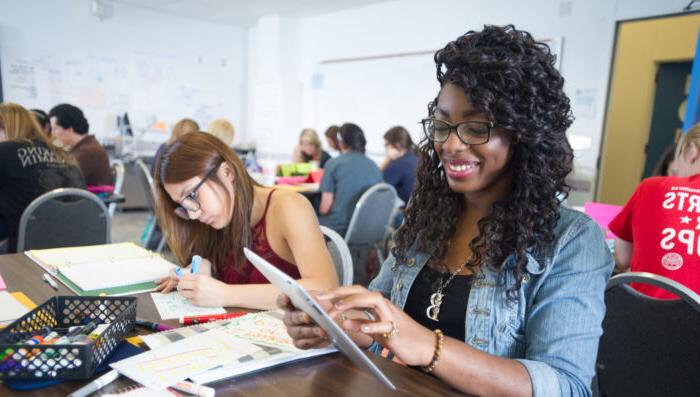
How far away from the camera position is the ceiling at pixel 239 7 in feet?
19.7

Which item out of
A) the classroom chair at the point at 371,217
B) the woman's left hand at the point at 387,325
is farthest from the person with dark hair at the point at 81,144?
the woman's left hand at the point at 387,325

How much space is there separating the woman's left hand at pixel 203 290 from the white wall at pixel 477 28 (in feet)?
11.9

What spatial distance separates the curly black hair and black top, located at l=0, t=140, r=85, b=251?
2316 mm

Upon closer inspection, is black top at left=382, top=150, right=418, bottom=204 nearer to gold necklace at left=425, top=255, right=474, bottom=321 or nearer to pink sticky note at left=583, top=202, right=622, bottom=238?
pink sticky note at left=583, top=202, right=622, bottom=238

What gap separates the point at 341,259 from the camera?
4.97ft

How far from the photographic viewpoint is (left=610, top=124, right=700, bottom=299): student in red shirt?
1593mm

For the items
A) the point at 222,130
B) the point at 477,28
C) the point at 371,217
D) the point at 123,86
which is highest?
the point at 477,28

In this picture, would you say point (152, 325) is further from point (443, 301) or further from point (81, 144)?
point (81, 144)

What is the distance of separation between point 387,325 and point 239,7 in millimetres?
6390

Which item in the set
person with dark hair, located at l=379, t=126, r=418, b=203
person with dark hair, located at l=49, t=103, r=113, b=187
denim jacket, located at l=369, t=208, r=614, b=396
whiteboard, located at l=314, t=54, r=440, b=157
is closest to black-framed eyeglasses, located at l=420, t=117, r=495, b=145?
denim jacket, located at l=369, t=208, r=614, b=396

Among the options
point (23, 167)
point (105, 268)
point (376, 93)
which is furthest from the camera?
point (376, 93)

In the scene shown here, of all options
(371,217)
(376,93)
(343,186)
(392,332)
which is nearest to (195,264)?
(392,332)

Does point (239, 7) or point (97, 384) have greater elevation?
point (239, 7)

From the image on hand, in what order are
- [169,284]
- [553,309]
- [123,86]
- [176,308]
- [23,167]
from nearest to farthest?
[553,309] < [176,308] < [169,284] < [23,167] < [123,86]
